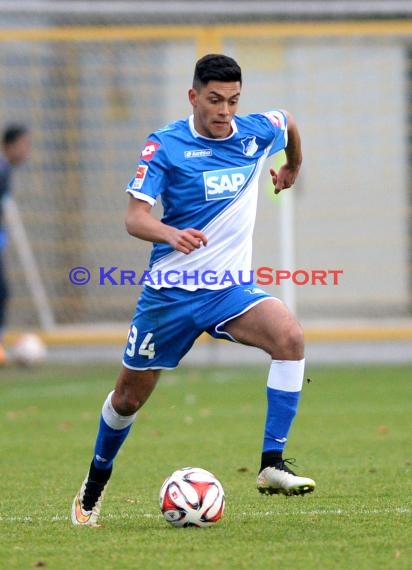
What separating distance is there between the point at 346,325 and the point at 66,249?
3692 millimetres

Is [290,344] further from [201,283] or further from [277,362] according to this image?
[201,283]

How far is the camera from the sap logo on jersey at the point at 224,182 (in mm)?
6875

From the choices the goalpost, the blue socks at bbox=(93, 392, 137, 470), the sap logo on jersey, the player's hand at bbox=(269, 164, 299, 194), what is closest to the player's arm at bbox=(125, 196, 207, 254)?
the sap logo on jersey

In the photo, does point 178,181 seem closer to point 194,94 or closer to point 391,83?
point 194,94

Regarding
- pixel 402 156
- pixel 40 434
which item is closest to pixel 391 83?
pixel 402 156

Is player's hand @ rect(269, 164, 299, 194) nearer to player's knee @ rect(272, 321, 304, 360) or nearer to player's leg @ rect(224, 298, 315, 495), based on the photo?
player's leg @ rect(224, 298, 315, 495)

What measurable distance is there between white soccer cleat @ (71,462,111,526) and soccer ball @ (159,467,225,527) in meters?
0.41

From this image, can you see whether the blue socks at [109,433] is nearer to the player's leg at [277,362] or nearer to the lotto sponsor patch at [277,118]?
the player's leg at [277,362]

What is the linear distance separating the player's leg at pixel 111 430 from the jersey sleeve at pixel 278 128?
1.38 metres

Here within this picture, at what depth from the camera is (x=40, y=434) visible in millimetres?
10734

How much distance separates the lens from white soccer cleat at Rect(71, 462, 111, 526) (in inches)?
262

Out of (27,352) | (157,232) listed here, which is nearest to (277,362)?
(157,232)

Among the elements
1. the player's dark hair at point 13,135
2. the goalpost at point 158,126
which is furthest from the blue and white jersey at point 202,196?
the goalpost at point 158,126

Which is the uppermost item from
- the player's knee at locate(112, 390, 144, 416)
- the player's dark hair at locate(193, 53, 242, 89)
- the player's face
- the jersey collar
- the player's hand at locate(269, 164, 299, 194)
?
the player's dark hair at locate(193, 53, 242, 89)
